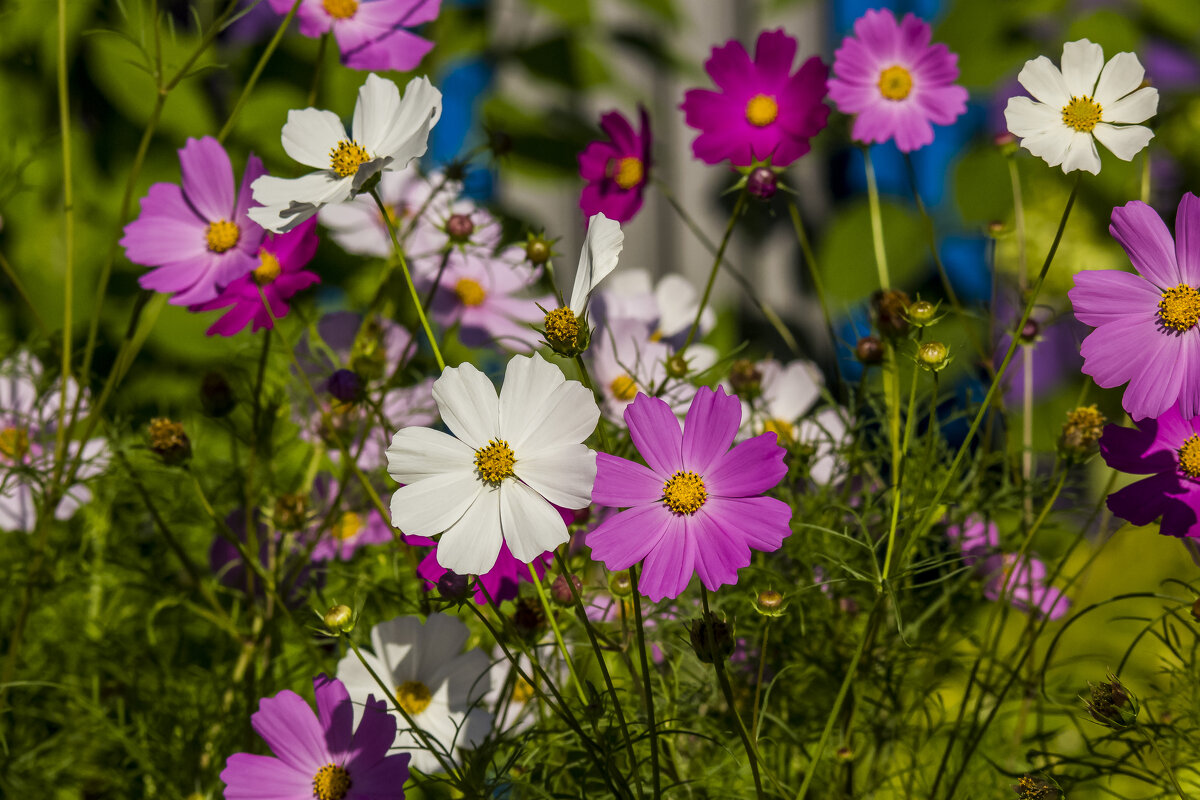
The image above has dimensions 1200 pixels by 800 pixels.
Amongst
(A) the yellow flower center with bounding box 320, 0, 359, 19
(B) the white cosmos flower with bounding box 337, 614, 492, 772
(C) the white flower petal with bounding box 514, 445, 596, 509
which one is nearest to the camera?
(C) the white flower petal with bounding box 514, 445, 596, 509

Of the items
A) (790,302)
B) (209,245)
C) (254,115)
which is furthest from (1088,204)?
(209,245)

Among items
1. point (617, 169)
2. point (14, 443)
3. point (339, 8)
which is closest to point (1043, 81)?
point (617, 169)

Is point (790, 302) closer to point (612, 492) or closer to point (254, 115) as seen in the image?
point (254, 115)

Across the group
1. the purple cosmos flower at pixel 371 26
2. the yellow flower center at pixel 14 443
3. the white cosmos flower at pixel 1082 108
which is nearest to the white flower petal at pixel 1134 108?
the white cosmos flower at pixel 1082 108

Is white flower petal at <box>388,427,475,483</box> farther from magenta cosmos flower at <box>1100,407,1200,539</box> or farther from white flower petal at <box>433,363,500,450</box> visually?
magenta cosmos flower at <box>1100,407,1200,539</box>

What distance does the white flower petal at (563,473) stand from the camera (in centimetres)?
32

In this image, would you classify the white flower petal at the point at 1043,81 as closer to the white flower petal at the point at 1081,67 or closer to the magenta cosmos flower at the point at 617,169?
the white flower petal at the point at 1081,67

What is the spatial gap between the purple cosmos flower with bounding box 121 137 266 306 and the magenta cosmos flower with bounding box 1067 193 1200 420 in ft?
1.16

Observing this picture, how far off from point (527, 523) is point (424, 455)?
0.13 feet

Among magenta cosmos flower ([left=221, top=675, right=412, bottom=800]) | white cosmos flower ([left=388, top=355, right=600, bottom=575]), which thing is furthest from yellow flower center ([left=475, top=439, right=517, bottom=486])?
magenta cosmos flower ([left=221, top=675, right=412, bottom=800])

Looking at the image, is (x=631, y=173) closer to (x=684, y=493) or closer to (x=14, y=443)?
(x=684, y=493)

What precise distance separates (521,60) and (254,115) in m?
0.37

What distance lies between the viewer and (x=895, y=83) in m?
0.52

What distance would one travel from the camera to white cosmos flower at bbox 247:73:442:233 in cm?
37
